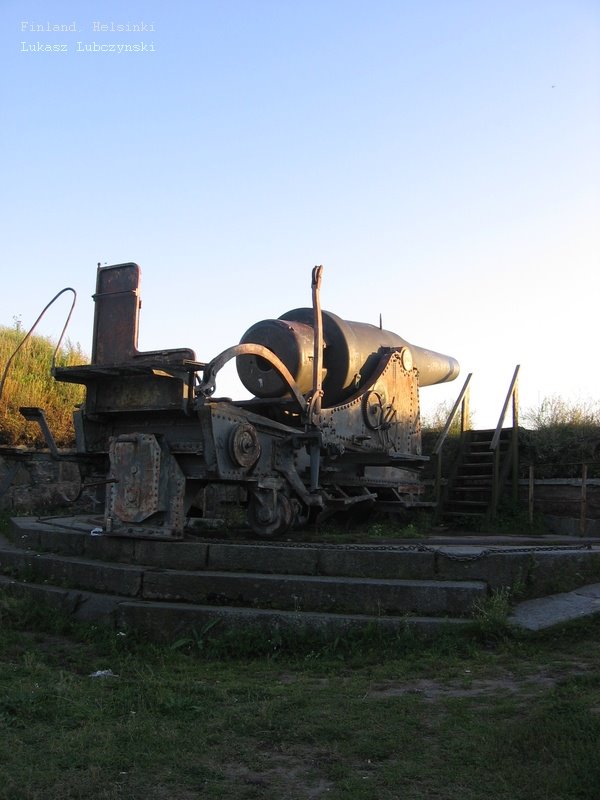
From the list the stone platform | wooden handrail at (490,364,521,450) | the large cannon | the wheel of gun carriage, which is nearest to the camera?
the stone platform

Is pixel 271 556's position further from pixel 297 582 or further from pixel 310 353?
pixel 310 353

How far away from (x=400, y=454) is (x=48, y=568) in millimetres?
4337

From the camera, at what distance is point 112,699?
15.6 feet

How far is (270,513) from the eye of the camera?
8.30 metres

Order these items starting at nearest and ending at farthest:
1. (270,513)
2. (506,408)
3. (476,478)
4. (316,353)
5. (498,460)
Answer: (270,513), (316,353), (498,460), (476,478), (506,408)

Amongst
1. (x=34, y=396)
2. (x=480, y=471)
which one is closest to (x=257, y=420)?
(x=480, y=471)

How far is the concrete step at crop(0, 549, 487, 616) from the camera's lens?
625 centimetres

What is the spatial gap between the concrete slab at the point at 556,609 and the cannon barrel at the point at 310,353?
12.3 ft

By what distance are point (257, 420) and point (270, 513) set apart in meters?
0.95

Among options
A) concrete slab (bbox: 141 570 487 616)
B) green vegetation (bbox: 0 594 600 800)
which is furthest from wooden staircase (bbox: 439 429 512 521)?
green vegetation (bbox: 0 594 600 800)

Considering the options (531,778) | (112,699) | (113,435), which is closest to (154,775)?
(112,699)

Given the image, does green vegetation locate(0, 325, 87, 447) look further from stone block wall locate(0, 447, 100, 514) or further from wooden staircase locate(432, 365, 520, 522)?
wooden staircase locate(432, 365, 520, 522)

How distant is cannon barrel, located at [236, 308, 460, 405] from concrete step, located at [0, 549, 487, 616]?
282cm

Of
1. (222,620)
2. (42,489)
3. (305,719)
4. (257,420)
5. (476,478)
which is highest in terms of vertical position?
(257,420)
